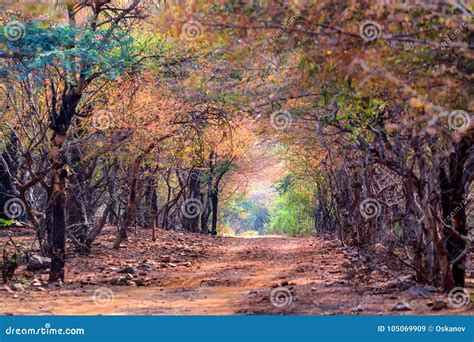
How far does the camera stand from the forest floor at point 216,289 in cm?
991

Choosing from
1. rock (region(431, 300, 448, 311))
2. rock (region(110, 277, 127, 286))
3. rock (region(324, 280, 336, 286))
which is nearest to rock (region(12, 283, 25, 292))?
rock (region(110, 277, 127, 286))

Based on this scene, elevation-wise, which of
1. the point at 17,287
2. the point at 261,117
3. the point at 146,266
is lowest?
the point at 146,266

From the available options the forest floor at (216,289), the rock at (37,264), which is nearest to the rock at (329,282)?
the forest floor at (216,289)

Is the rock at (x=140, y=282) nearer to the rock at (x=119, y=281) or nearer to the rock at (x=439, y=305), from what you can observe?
the rock at (x=119, y=281)

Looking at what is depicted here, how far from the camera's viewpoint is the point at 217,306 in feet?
34.9

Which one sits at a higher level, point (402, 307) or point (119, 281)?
point (402, 307)

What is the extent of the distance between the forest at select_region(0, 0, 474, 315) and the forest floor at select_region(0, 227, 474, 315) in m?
0.06

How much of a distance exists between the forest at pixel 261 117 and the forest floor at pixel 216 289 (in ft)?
0.20

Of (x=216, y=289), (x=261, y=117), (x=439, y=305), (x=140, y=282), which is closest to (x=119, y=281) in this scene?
(x=140, y=282)

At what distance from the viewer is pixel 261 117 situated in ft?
41.1

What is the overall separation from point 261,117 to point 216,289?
362 centimetres

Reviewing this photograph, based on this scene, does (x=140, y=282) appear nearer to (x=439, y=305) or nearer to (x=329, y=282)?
(x=329, y=282)

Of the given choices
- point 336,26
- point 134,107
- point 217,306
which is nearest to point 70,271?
point 134,107

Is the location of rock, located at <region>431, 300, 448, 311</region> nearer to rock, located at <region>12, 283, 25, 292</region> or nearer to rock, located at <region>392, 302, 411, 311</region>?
rock, located at <region>392, 302, 411, 311</region>
